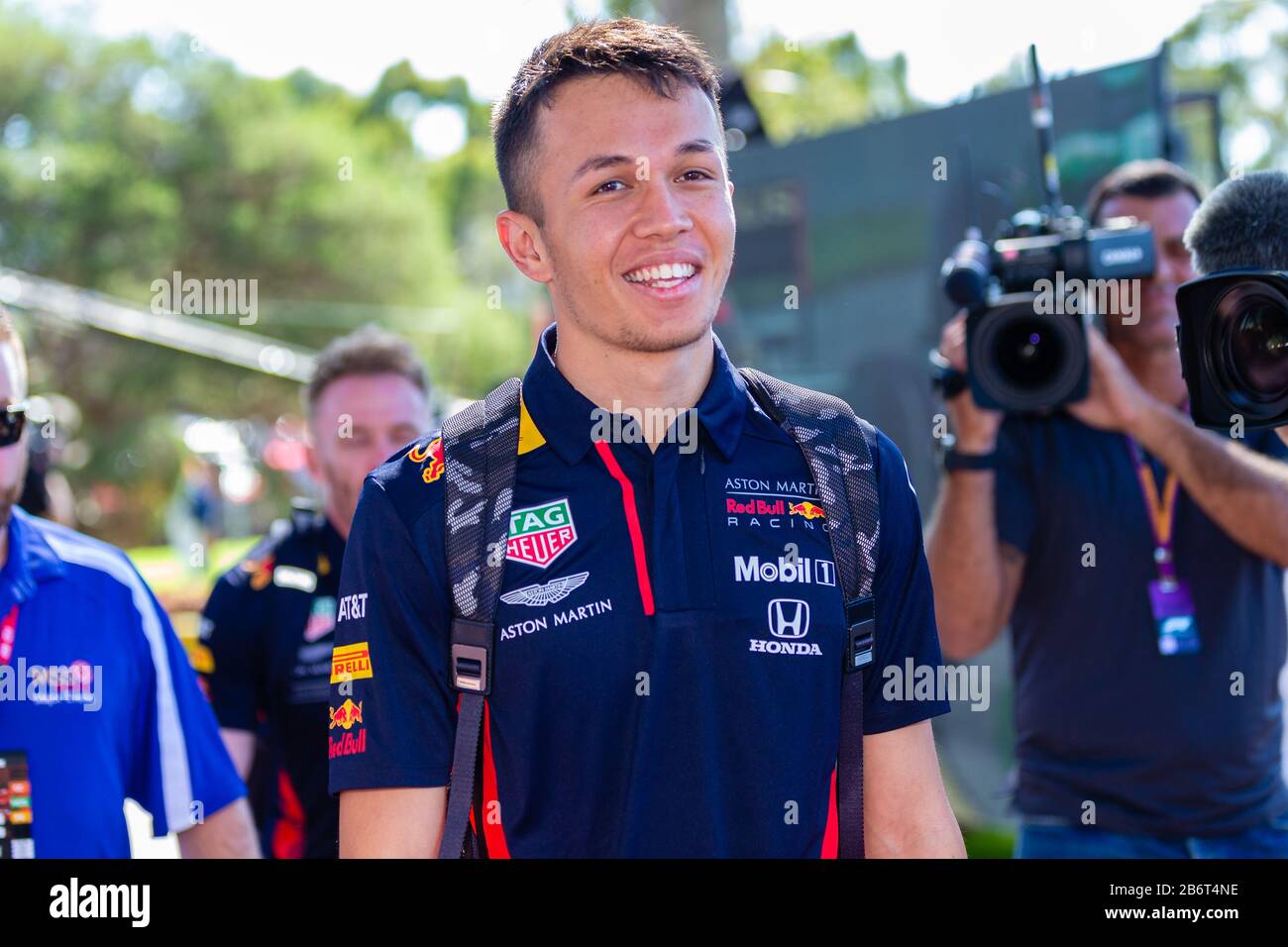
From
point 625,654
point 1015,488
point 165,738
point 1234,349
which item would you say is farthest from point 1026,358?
point 165,738

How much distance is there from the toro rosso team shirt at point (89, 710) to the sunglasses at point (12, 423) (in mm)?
207

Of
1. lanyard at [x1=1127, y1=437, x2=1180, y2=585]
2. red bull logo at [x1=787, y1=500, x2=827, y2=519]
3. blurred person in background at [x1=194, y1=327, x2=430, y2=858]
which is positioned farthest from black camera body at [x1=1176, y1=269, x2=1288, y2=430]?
blurred person in background at [x1=194, y1=327, x2=430, y2=858]

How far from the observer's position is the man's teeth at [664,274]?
233cm

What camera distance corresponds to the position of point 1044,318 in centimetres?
344

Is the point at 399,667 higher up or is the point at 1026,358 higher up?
the point at 1026,358

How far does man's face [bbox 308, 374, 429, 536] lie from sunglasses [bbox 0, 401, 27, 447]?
1.17 meters

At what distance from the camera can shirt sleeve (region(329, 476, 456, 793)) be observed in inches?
86.4

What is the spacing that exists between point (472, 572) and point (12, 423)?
1163 mm

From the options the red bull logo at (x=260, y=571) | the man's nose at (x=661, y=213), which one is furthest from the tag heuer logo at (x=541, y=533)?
the red bull logo at (x=260, y=571)

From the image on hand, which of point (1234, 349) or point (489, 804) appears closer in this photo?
point (489, 804)

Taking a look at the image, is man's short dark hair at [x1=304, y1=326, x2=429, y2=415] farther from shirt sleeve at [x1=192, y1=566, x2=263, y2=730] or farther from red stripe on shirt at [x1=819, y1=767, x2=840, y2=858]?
red stripe on shirt at [x1=819, y1=767, x2=840, y2=858]

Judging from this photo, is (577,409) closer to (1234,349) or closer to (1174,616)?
(1234,349)

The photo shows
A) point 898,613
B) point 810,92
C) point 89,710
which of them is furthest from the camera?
point 810,92

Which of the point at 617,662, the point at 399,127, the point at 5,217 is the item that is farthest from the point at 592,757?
the point at 399,127
